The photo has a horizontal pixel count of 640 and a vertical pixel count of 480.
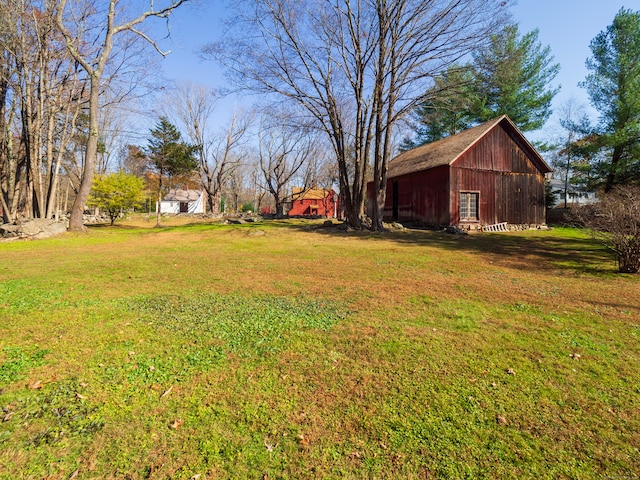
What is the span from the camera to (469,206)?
805 inches

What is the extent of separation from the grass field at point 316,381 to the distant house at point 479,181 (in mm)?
14506

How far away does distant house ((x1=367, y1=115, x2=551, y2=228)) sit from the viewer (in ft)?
65.3

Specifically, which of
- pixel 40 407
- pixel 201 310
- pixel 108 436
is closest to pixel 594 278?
pixel 201 310

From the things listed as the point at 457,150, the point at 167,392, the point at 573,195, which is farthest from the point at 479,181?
the point at 167,392

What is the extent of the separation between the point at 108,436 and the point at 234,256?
8221 mm

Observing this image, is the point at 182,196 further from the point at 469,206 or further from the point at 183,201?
the point at 469,206

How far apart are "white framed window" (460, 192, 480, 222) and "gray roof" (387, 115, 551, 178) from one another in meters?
2.62

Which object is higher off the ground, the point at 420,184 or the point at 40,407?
the point at 420,184

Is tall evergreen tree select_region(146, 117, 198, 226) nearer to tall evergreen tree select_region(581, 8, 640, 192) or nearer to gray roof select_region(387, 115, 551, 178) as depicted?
gray roof select_region(387, 115, 551, 178)

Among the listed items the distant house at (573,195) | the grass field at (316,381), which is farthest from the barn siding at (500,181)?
the grass field at (316,381)

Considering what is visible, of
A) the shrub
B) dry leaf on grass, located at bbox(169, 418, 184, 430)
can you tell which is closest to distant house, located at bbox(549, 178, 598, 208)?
the shrub

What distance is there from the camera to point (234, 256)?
10.3m

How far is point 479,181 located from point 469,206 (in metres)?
1.76

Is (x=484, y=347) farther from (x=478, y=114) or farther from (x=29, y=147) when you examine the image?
(x=478, y=114)
